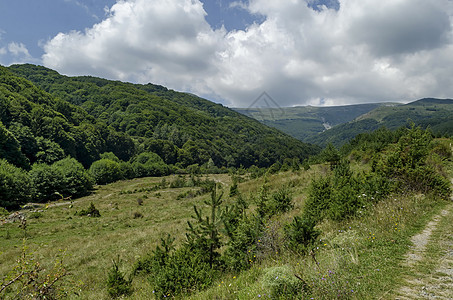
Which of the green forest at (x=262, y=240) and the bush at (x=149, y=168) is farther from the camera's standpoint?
the bush at (x=149, y=168)

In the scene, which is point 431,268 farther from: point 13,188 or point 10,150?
point 10,150

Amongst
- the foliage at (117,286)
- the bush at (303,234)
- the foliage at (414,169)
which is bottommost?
the foliage at (117,286)

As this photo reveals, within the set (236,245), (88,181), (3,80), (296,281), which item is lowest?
(88,181)

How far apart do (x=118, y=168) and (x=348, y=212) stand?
78806 millimetres

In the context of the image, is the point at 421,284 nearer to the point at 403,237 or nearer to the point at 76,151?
the point at 403,237

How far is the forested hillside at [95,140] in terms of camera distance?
157ft

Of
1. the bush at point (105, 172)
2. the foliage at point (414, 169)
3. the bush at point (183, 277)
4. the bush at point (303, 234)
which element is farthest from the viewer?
the bush at point (105, 172)

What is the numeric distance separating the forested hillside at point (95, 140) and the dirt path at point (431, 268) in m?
5.32

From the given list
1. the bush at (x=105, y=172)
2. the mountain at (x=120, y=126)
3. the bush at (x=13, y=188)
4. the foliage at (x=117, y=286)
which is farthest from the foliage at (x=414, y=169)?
the mountain at (x=120, y=126)

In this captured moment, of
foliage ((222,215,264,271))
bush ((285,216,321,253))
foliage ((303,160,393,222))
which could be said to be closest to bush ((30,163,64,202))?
foliage ((222,215,264,271))

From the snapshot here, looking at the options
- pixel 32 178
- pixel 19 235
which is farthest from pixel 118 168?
pixel 19 235

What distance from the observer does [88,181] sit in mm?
53125

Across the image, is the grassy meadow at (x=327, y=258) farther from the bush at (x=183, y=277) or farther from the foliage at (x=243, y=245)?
the bush at (x=183, y=277)

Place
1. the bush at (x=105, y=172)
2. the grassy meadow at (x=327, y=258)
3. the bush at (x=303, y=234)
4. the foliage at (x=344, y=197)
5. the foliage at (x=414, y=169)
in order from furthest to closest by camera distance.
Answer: the bush at (x=105, y=172) → the foliage at (x=414, y=169) → the foliage at (x=344, y=197) → the bush at (x=303, y=234) → the grassy meadow at (x=327, y=258)
